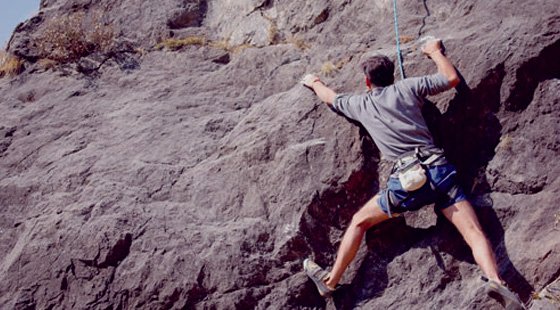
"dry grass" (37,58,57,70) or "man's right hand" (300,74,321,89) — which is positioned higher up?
"dry grass" (37,58,57,70)

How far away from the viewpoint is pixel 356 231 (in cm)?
561

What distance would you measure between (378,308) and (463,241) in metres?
0.92

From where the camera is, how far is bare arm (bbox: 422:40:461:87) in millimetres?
5688

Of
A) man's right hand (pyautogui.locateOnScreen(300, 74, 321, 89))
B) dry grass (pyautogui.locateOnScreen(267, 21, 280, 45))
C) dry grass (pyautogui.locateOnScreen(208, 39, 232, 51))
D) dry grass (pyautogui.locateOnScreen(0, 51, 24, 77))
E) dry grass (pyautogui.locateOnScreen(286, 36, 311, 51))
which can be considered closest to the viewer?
man's right hand (pyautogui.locateOnScreen(300, 74, 321, 89))

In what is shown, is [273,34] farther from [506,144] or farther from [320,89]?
[506,144]

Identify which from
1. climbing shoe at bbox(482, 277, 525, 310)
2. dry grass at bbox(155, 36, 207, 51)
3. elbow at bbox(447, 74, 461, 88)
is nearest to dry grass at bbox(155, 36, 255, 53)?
Result: dry grass at bbox(155, 36, 207, 51)

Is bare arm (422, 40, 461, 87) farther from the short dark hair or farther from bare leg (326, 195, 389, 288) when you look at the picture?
bare leg (326, 195, 389, 288)

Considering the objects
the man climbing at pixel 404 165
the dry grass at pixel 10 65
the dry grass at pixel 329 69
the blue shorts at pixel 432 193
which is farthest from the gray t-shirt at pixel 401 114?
the dry grass at pixel 10 65

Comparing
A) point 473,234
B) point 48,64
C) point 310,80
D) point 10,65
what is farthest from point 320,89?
point 10,65

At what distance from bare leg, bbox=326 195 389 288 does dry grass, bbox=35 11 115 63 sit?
4.46 meters

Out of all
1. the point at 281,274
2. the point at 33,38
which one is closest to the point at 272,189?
the point at 281,274

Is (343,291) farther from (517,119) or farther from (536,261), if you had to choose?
(517,119)

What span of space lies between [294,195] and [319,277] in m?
0.80

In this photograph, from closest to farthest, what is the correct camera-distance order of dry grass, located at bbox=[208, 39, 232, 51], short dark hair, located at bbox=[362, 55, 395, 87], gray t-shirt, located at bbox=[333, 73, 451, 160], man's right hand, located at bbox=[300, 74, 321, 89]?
gray t-shirt, located at bbox=[333, 73, 451, 160] < short dark hair, located at bbox=[362, 55, 395, 87] < man's right hand, located at bbox=[300, 74, 321, 89] < dry grass, located at bbox=[208, 39, 232, 51]
